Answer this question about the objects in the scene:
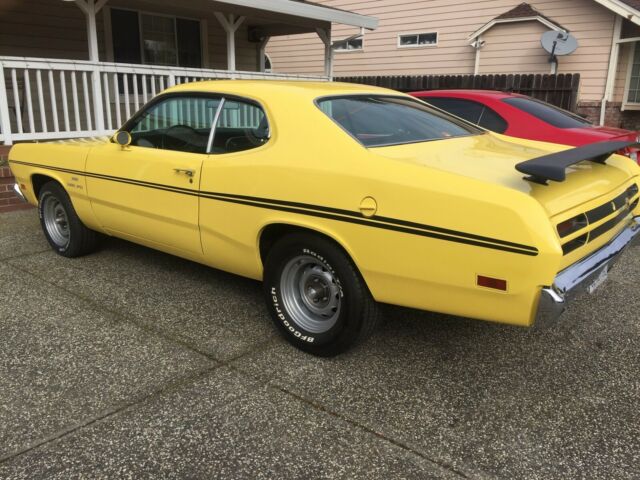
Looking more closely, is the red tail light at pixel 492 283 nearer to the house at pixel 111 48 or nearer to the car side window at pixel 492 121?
the car side window at pixel 492 121

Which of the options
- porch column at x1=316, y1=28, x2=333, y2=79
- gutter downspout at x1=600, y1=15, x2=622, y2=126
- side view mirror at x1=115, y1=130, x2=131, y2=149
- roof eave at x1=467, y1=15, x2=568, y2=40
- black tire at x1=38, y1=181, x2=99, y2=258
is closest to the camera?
side view mirror at x1=115, y1=130, x2=131, y2=149

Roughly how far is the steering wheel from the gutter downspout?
40.9 ft

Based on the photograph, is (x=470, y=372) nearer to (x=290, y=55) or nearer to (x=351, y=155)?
(x=351, y=155)

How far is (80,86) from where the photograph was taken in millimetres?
10117

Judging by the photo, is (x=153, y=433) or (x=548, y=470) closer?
(x=548, y=470)

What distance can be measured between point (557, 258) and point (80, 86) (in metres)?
9.71

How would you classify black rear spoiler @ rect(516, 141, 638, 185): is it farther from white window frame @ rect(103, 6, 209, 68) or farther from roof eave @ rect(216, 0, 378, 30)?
white window frame @ rect(103, 6, 209, 68)

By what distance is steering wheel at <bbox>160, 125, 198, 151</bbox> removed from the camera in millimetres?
4012

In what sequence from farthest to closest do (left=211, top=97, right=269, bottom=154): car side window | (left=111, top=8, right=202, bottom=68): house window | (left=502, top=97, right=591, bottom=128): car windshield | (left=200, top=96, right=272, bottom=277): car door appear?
1. (left=111, top=8, right=202, bottom=68): house window
2. (left=502, top=97, right=591, bottom=128): car windshield
3. (left=211, top=97, right=269, bottom=154): car side window
4. (left=200, top=96, right=272, bottom=277): car door

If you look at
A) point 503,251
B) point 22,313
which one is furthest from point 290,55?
point 503,251

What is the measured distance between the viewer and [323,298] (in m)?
3.40

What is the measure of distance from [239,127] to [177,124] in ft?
2.22

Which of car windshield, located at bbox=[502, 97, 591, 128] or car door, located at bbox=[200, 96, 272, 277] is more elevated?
car windshield, located at bbox=[502, 97, 591, 128]

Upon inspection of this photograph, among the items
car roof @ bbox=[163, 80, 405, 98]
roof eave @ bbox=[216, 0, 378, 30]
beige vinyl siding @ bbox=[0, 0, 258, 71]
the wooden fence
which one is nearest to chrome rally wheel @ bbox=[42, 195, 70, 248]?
car roof @ bbox=[163, 80, 405, 98]
